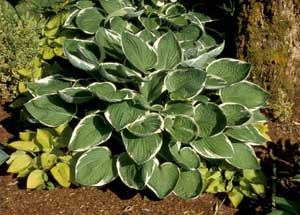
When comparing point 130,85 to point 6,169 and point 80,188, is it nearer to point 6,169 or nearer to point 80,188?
point 80,188

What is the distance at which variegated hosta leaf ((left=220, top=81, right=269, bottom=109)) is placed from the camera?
12.4 feet

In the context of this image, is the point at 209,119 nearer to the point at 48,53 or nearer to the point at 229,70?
the point at 229,70

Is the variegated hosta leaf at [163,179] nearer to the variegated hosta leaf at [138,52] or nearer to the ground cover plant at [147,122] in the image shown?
the ground cover plant at [147,122]

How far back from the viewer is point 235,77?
3771 millimetres

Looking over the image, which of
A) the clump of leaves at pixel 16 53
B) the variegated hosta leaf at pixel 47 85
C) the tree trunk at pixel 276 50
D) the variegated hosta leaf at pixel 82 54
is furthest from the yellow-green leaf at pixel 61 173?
the tree trunk at pixel 276 50

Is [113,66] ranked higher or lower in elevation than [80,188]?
higher

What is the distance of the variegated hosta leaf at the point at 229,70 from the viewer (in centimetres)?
376

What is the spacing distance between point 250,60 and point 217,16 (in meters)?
0.67

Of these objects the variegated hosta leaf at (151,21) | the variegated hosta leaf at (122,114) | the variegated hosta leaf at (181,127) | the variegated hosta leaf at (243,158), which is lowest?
the variegated hosta leaf at (243,158)

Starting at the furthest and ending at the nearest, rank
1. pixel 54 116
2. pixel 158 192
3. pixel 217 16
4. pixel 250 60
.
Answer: pixel 217 16
pixel 250 60
pixel 54 116
pixel 158 192

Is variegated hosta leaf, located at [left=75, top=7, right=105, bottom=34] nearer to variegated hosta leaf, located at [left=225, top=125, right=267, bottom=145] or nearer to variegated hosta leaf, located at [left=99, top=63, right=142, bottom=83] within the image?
variegated hosta leaf, located at [left=99, top=63, right=142, bottom=83]

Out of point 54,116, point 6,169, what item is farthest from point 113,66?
point 6,169

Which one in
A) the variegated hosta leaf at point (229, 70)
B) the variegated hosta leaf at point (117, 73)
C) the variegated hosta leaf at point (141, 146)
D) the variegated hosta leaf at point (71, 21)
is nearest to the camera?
the variegated hosta leaf at point (141, 146)

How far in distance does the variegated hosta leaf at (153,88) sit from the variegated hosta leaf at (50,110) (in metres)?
0.48
